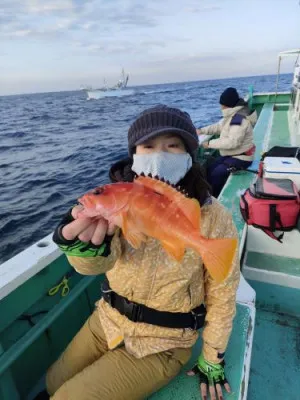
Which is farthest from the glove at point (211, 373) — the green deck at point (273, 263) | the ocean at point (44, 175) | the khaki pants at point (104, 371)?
the ocean at point (44, 175)

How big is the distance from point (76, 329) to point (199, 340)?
132 cm

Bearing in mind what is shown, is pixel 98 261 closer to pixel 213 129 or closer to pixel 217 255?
pixel 217 255

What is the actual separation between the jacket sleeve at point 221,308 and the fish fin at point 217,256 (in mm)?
607

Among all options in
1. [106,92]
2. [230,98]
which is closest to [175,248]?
[230,98]

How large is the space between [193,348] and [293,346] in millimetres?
1260

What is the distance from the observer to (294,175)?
3.98m

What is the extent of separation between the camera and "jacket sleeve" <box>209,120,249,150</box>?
6.03 meters

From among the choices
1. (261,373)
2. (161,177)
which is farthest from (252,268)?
(161,177)

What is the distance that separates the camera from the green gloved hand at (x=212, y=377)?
199cm

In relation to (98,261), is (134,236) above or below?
above

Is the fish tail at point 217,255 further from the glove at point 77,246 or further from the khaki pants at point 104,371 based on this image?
the khaki pants at point 104,371

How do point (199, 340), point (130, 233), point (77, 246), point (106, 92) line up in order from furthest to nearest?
point (106, 92) < point (199, 340) < point (77, 246) < point (130, 233)

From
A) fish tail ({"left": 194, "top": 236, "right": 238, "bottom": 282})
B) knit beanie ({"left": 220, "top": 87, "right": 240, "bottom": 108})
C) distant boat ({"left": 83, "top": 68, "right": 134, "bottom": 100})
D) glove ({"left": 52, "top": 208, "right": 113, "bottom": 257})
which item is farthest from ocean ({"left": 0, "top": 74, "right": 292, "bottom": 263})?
distant boat ({"left": 83, "top": 68, "right": 134, "bottom": 100})

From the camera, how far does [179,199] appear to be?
1503 millimetres
